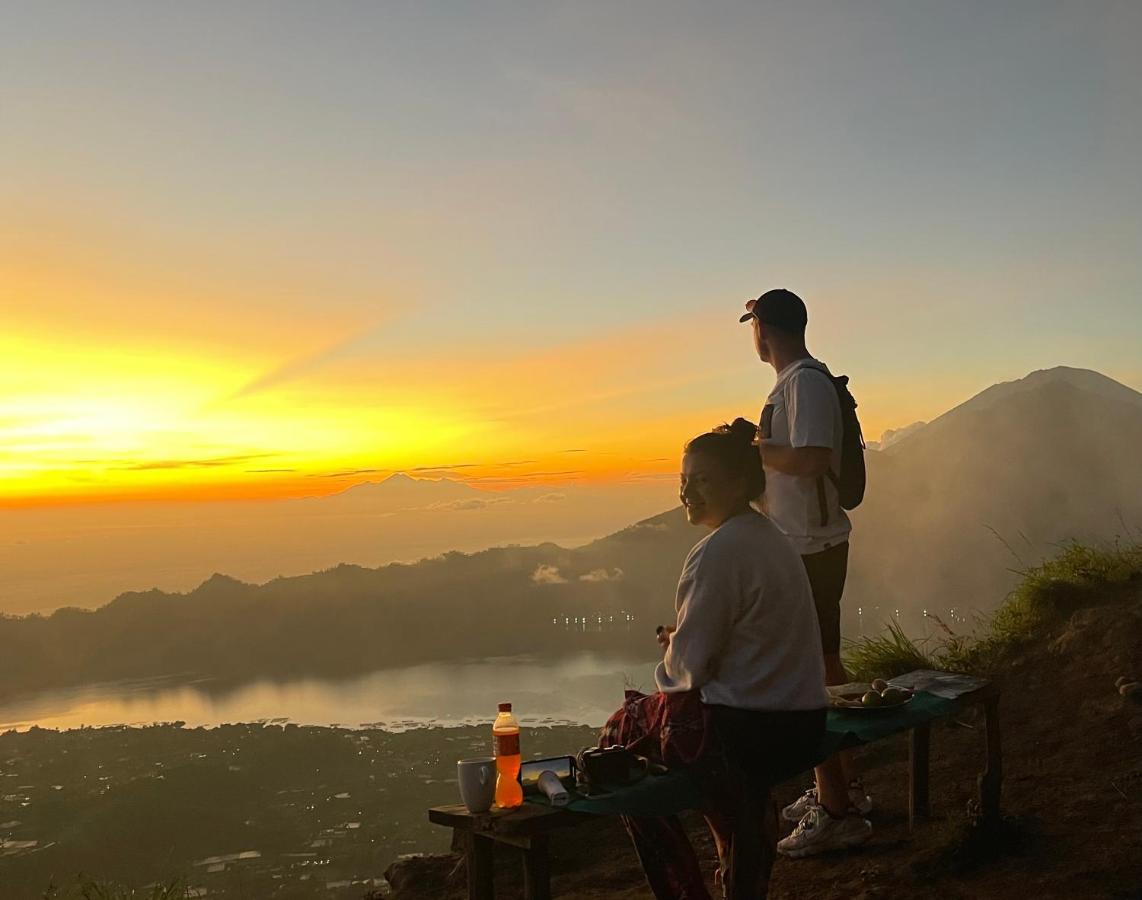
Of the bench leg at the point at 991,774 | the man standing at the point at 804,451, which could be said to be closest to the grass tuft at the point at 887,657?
the bench leg at the point at 991,774

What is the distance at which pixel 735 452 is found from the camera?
3121 millimetres

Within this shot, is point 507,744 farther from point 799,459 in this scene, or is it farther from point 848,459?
point 848,459

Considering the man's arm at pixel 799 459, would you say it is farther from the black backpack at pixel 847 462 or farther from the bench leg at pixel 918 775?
the bench leg at pixel 918 775

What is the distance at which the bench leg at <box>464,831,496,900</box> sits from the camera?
10.4 feet

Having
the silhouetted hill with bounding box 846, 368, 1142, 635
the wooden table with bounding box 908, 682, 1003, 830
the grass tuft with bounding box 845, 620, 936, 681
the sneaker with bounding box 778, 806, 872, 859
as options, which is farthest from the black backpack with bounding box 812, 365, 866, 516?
the silhouetted hill with bounding box 846, 368, 1142, 635

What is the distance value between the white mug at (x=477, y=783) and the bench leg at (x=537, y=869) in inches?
9.0

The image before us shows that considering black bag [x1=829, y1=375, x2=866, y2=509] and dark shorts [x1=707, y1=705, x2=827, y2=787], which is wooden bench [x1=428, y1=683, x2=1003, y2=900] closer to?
dark shorts [x1=707, y1=705, x2=827, y2=787]

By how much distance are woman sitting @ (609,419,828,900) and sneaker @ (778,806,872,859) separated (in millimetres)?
1621

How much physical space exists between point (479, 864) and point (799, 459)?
2.08m

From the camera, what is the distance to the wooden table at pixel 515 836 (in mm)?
2996

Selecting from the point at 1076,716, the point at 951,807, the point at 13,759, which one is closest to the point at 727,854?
the point at 951,807

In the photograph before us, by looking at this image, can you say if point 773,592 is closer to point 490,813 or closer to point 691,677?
point 691,677

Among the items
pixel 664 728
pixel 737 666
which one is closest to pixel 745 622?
pixel 737 666

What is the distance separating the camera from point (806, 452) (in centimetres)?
391
